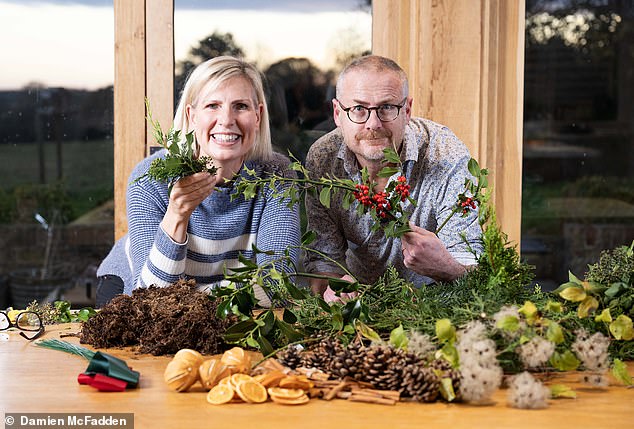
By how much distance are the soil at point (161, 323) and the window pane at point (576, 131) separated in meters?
2.65

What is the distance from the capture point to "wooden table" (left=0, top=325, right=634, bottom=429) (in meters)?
1.41

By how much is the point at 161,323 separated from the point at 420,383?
57cm

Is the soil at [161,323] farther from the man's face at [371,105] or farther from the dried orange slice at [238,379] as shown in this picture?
the man's face at [371,105]

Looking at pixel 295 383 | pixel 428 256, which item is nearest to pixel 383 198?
pixel 428 256

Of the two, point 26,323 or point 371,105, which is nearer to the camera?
point 26,323

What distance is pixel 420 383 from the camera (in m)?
1.49

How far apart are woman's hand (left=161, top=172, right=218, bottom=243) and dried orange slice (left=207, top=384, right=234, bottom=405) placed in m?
0.94

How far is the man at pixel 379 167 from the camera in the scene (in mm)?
2787

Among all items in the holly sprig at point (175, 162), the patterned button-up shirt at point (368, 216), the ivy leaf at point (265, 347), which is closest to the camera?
the ivy leaf at point (265, 347)

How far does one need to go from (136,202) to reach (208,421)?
1.40 meters

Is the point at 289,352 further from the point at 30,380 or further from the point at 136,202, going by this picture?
the point at 136,202

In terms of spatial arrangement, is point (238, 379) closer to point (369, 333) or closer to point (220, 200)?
point (369, 333)

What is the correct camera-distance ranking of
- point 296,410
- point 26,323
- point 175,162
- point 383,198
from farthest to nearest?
point 175,162, point 26,323, point 383,198, point 296,410

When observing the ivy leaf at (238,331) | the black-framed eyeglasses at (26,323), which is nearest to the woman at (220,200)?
the black-framed eyeglasses at (26,323)
